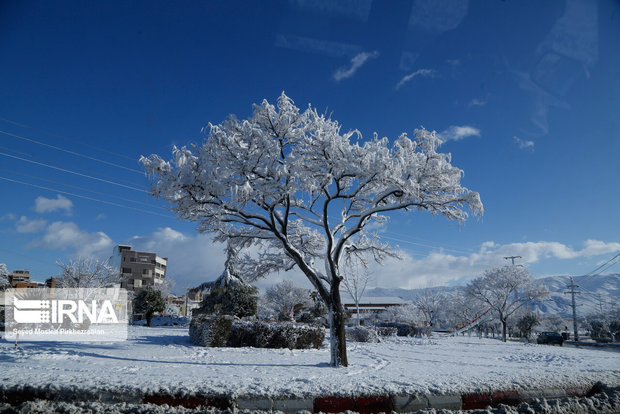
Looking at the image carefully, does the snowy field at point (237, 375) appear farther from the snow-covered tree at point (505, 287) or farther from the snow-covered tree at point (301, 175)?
the snow-covered tree at point (505, 287)

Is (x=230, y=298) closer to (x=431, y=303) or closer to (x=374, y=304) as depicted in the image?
(x=431, y=303)

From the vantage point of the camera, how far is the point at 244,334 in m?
15.1

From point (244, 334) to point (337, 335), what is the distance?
627 cm

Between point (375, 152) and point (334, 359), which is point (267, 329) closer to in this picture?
point (334, 359)

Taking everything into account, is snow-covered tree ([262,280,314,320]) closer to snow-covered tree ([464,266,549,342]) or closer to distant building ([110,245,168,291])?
snow-covered tree ([464,266,549,342])

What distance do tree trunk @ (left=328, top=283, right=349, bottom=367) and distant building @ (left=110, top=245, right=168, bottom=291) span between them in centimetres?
8358

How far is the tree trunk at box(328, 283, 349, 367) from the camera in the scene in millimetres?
10102

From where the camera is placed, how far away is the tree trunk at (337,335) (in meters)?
10.1

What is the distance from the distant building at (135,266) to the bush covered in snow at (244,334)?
77.3 metres

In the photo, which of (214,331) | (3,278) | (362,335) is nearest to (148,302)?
(3,278)

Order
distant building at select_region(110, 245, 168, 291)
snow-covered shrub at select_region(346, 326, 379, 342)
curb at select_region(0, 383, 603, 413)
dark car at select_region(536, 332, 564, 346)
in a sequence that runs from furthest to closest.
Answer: distant building at select_region(110, 245, 168, 291), dark car at select_region(536, 332, 564, 346), snow-covered shrub at select_region(346, 326, 379, 342), curb at select_region(0, 383, 603, 413)

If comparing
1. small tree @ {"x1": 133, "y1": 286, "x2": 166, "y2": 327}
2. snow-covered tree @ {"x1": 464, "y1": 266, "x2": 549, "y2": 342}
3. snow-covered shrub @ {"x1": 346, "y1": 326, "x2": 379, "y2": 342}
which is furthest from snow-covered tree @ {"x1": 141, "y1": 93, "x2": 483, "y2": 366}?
snow-covered tree @ {"x1": 464, "y1": 266, "x2": 549, "y2": 342}

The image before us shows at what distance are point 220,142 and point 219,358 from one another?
6.66 meters

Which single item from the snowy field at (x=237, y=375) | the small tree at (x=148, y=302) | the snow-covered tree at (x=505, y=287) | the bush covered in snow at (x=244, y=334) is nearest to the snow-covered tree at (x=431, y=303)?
the snow-covered tree at (x=505, y=287)
